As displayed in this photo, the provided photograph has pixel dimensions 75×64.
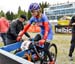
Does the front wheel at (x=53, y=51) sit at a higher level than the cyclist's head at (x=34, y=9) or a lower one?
lower

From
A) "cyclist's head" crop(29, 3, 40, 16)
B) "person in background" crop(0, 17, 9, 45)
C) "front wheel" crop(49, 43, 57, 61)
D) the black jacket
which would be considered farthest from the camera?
"person in background" crop(0, 17, 9, 45)

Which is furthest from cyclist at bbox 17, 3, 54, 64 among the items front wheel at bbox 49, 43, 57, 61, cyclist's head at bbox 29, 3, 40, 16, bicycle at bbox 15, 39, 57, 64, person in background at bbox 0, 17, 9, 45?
person in background at bbox 0, 17, 9, 45

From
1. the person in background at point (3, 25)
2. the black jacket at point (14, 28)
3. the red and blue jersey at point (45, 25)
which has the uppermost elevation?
the red and blue jersey at point (45, 25)

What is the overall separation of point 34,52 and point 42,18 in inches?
36.4

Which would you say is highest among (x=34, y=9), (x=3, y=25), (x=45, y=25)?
(x=34, y=9)

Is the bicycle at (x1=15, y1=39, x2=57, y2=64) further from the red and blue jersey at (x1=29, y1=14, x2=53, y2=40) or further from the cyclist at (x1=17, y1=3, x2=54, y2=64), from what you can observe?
the red and blue jersey at (x1=29, y1=14, x2=53, y2=40)

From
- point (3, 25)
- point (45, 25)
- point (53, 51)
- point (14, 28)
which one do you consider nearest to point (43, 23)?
point (45, 25)

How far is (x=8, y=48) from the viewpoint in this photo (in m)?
6.55

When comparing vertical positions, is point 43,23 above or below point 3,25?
above

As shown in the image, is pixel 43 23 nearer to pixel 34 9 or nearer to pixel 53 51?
pixel 34 9

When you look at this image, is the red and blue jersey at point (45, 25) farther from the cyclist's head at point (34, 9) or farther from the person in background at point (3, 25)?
the person in background at point (3, 25)

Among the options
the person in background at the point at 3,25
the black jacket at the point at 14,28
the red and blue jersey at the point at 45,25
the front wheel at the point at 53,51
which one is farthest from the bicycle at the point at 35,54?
the person in background at the point at 3,25

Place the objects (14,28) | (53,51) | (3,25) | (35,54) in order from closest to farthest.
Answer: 1. (35,54)
2. (53,51)
3. (14,28)
4. (3,25)

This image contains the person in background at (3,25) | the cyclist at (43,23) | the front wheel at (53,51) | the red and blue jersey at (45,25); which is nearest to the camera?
the cyclist at (43,23)
